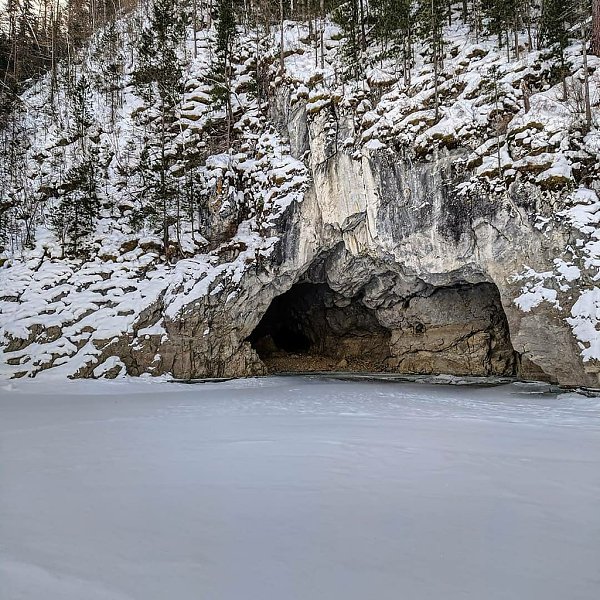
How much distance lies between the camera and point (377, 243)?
16062mm

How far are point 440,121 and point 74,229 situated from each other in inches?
586

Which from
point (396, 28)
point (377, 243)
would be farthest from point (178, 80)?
point (377, 243)

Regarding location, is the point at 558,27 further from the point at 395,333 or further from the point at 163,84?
the point at 163,84

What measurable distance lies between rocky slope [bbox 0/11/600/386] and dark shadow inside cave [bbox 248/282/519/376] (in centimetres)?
9

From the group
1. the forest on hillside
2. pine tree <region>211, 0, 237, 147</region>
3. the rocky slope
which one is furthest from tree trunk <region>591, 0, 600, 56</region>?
pine tree <region>211, 0, 237, 147</region>

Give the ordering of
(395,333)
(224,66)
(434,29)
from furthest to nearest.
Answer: (224,66)
(395,333)
(434,29)

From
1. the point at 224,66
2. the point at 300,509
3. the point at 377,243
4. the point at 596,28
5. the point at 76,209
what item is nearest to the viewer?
the point at 300,509

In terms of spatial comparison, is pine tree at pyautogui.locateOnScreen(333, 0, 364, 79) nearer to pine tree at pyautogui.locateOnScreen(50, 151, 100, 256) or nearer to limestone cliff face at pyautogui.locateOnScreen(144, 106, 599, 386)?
limestone cliff face at pyautogui.locateOnScreen(144, 106, 599, 386)

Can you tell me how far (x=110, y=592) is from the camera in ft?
8.56

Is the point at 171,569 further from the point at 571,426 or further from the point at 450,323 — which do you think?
the point at 450,323

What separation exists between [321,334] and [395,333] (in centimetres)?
473

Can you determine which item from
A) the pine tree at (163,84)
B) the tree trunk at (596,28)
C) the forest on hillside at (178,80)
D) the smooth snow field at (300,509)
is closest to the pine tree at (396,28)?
the forest on hillside at (178,80)

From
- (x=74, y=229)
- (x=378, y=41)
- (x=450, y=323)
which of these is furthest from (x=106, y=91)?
(x=450, y=323)

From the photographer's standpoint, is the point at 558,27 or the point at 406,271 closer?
the point at 558,27
